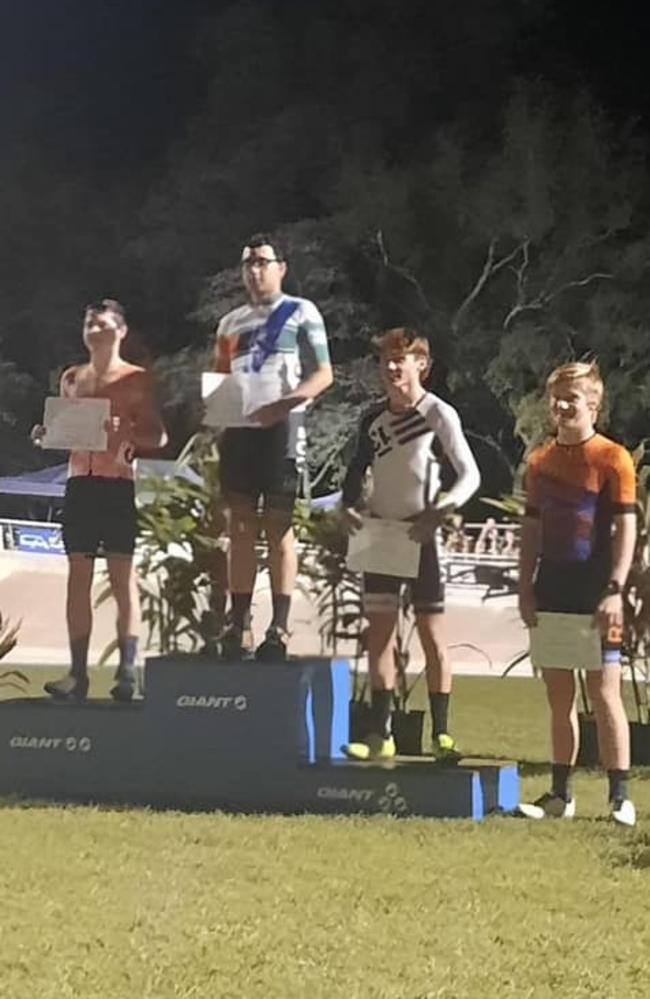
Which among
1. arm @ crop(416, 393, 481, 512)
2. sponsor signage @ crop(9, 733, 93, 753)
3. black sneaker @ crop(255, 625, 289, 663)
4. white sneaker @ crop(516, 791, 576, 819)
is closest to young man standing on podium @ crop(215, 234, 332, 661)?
black sneaker @ crop(255, 625, 289, 663)

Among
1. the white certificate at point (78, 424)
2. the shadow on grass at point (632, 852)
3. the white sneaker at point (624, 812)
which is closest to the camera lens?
the shadow on grass at point (632, 852)

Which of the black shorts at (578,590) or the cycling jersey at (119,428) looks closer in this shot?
the black shorts at (578,590)

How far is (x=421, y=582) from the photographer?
8.63 feet

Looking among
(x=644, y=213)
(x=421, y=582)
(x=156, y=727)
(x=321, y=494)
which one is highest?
(x=644, y=213)

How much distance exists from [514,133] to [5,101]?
40.8 inches

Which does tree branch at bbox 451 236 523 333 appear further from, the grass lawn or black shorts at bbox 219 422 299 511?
the grass lawn

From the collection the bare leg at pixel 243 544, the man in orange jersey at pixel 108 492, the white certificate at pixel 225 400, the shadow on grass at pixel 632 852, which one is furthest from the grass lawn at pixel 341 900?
the white certificate at pixel 225 400

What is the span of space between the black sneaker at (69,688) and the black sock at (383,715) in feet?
1.88

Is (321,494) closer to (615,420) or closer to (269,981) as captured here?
(615,420)

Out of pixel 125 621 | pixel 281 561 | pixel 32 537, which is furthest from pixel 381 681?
pixel 32 537

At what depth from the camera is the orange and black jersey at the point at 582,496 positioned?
2.51m

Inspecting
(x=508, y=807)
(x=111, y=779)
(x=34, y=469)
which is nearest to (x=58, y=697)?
(x=111, y=779)

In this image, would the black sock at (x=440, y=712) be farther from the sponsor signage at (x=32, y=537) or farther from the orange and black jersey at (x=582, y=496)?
the sponsor signage at (x=32, y=537)

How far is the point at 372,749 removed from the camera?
263 centimetres
